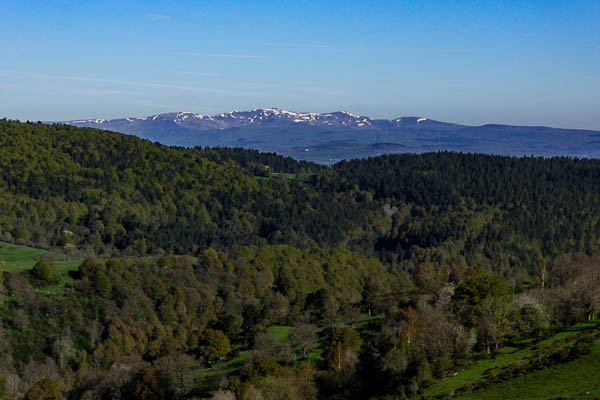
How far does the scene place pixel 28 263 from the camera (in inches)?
3652

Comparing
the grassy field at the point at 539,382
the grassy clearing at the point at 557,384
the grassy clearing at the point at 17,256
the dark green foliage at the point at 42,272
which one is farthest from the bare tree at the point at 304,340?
the grassy clearing at the point at 17,256

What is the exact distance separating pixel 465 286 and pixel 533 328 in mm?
6722

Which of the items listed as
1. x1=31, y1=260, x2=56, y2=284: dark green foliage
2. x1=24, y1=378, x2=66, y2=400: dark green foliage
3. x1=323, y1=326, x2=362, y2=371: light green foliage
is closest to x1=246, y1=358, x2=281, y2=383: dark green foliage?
x1=323, y1=326, x2=362, y2=371: light green foliage

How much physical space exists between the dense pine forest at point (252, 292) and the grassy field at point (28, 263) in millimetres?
472

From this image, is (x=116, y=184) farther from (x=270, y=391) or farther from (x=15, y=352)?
(x=270, y=391)

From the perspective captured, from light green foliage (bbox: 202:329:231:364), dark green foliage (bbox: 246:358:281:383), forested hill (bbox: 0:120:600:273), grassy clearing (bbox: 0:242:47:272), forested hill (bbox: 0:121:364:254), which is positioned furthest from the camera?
forested hill (bbox: 0:120:600:273)

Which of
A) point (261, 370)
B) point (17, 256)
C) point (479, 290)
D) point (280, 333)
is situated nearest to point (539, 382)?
point (479, 290)

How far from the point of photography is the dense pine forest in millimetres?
46125

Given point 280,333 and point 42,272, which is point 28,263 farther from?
point 280,333

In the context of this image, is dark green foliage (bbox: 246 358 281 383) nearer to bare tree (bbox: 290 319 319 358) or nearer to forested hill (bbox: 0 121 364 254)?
bare tree (bbox: 290 319 319 358)

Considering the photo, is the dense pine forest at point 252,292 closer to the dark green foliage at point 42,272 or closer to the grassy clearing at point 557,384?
the dark green foliage at point 42,272

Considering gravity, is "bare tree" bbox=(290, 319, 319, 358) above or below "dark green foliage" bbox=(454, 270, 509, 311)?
below

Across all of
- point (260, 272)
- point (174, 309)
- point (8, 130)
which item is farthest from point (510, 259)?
point (8, 130)

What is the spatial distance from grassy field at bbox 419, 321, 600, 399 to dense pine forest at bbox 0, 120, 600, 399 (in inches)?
34.9
